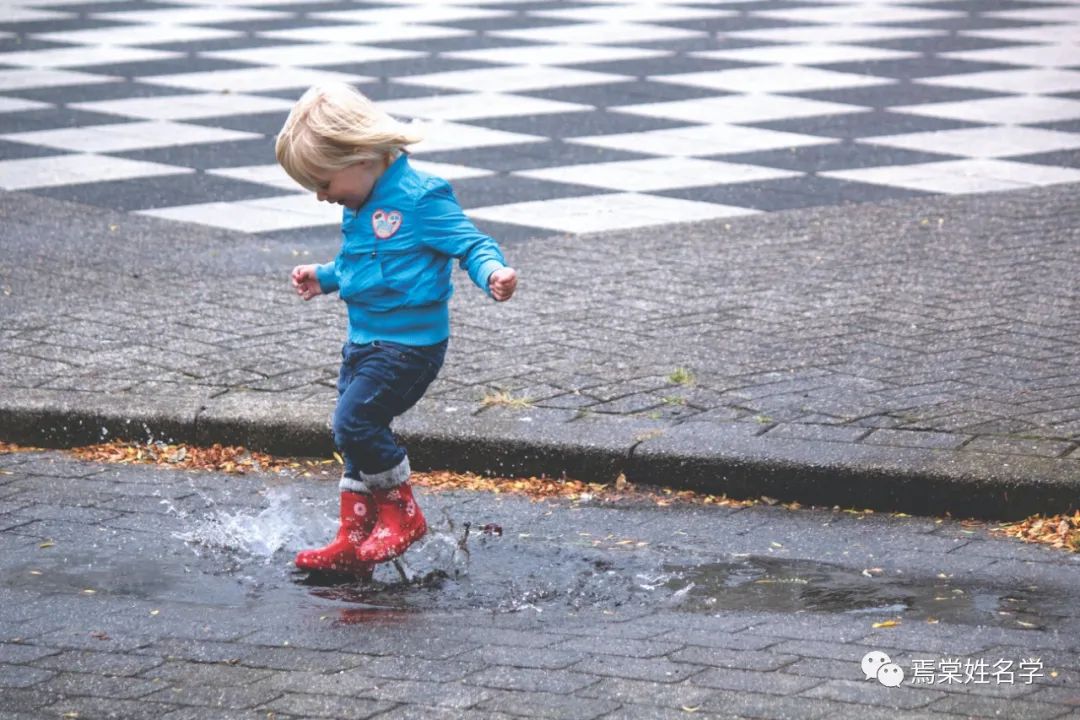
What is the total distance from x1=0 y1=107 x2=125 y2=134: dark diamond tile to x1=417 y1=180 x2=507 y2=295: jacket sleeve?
610 centimetres

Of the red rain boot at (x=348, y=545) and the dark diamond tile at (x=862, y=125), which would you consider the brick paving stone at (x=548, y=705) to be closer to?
the red rain boot at (x=348, y=545)

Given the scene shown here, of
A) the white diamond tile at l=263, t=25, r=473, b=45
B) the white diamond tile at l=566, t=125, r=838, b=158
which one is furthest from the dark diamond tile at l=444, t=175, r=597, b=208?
the white diamond tile at l=263, t=25, r=473, b=45

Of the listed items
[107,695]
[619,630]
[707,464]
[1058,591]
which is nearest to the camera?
[107,695]

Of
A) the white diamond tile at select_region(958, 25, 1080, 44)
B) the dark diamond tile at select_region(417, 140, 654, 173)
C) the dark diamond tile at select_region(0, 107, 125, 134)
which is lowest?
the dark diamond tile at select_region(0, 107, 125, 134)

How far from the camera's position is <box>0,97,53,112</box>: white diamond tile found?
1003cm

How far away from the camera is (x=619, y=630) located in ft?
11.6

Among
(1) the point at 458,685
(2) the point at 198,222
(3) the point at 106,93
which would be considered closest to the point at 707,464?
(1) the point at 458,685

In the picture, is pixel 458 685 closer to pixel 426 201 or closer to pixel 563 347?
pixel 426 201

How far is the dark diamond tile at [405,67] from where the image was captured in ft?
35.9

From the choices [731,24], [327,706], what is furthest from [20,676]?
[731,24]

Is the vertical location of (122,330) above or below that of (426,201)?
below

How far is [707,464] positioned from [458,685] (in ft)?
5.06

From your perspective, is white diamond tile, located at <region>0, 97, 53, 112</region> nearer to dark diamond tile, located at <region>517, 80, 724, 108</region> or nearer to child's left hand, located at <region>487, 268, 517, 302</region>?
dark diamond tile, located at <region>517, 80, 724, 108</region>

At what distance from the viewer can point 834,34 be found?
491 inches
